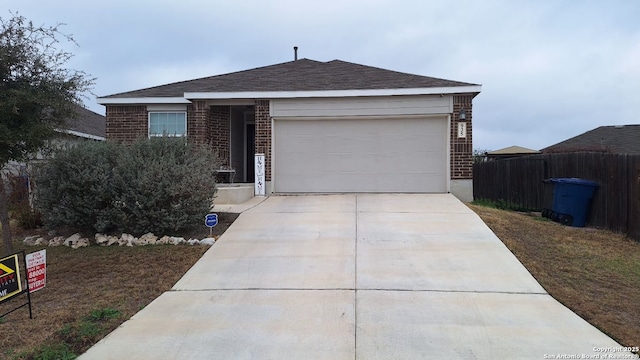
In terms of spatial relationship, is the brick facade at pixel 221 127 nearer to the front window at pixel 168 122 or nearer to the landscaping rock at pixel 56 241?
the front window at pixel 168 122

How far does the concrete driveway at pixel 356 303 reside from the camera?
171 inches

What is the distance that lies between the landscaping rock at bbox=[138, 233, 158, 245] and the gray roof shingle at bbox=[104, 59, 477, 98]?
6.04m

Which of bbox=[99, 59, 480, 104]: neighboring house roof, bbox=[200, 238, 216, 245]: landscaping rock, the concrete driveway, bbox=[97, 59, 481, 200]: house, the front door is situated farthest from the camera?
the front door

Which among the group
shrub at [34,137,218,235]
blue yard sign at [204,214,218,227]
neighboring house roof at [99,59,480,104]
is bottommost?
blue yard sign at [204,214,218,227]

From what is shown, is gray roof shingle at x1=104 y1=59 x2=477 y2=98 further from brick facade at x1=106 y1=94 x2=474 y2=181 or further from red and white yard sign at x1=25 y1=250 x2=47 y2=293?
red and white yard sign at x1=25 y1=250 x2=47 y2=293

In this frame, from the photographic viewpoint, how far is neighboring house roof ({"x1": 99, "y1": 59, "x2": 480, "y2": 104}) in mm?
12797

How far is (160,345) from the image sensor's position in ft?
14.6

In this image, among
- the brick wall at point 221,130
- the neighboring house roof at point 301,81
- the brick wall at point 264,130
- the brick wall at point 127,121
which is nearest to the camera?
the neighboring house roof at point 301,81

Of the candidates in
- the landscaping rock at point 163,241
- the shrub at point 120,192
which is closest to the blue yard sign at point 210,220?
the shrub at point 120,192

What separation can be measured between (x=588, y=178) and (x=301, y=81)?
26.3ft

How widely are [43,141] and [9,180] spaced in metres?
3.74

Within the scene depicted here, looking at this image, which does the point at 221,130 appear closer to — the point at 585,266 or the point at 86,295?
the point at 86,295

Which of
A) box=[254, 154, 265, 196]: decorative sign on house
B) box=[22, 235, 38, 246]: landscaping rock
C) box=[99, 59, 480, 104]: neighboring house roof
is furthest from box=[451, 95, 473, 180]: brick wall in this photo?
box=[22, 235, 38, 246]: landscaping rock

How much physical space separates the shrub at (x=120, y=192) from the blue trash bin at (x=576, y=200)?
8.08 metres
